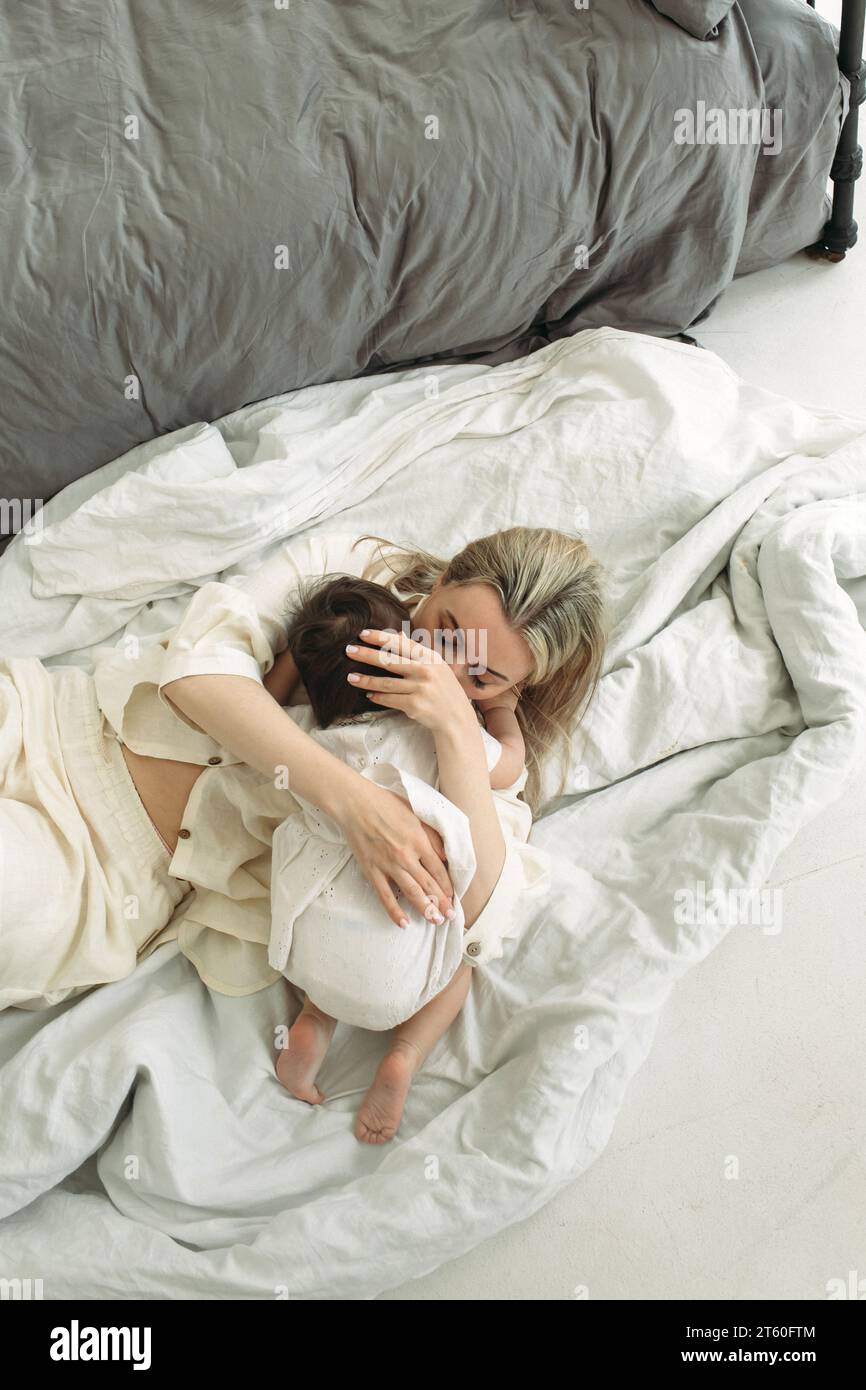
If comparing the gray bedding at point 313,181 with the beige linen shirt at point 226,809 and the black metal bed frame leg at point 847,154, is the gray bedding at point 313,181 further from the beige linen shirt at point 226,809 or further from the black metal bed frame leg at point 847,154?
the beige linen shirt at point 226,809

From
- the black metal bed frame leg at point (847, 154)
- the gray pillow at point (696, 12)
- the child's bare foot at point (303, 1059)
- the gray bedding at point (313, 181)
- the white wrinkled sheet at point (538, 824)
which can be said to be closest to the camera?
the white wrinkled sheet at point (538, 824)

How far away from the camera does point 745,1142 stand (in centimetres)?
127

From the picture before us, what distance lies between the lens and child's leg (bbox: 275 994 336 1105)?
1.25 meters

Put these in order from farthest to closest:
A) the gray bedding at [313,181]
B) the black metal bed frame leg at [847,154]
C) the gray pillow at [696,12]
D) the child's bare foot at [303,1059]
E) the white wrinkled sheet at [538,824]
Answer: the black metal bed frame leg at [847,154] → the gray pillow at [696,12] → the gray bedding at [313,181] → the child's bare foot at [303,1059] → the white wrinkled sheet at [538,824]

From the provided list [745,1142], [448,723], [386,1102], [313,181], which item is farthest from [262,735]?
[313,181]

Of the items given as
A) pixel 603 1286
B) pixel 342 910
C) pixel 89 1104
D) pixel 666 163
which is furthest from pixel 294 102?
pixel 603 1286

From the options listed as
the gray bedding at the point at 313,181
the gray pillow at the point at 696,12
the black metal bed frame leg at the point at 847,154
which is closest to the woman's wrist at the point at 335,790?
the gray bedding at the point at 313,181

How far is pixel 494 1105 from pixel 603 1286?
207 mm

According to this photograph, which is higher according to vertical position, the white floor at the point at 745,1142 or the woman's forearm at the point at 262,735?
the woman's forearm at the point at 262,735

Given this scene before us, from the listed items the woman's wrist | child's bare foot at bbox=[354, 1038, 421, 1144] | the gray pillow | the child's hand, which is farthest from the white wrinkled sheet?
the gray pillow

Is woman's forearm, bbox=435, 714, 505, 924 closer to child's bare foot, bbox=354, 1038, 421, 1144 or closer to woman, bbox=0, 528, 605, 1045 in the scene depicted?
woman, bbox=0, 528, 605, 1045

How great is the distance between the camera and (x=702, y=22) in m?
1.67

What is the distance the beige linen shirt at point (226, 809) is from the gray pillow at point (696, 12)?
1036 mm

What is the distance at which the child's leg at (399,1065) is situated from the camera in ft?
4.01
